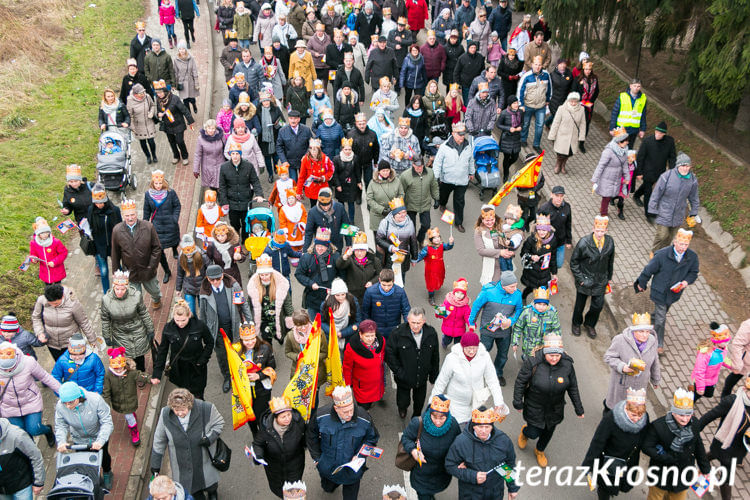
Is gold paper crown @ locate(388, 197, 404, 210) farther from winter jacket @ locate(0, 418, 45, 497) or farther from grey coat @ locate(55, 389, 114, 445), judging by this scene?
winter jacket @ locate(0, 418, 45, 497)

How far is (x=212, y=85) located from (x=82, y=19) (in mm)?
6390

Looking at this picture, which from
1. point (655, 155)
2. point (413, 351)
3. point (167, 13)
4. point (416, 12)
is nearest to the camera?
point (413, 351)

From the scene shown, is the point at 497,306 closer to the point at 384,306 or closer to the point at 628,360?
the point at 384,306

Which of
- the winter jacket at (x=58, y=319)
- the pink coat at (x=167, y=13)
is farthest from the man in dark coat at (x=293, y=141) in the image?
the pink coat at (x=167, y=13)

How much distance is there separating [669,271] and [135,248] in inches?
298

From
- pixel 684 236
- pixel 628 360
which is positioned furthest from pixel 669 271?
pixel 628 360

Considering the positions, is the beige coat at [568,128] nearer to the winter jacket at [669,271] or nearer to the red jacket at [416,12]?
the winter jacket at [669,271]

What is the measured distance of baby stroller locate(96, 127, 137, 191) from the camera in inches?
539

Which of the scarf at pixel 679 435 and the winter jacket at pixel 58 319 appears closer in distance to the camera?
the scarf at pixel 679 435

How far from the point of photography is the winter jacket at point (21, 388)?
8273 mm

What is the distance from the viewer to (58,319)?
941 cm

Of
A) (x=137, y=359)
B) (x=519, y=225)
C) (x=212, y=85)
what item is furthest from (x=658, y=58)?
(x=137, y=359)

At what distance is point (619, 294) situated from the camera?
12180mm

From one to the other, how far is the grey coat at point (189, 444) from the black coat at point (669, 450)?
4.38m
